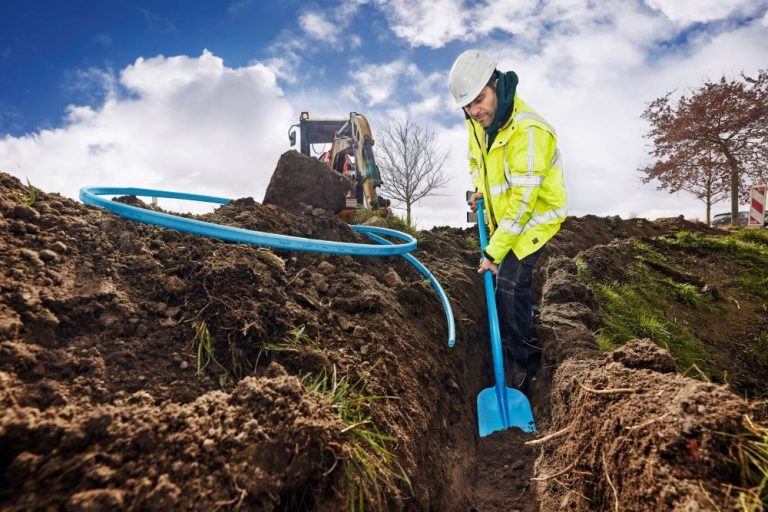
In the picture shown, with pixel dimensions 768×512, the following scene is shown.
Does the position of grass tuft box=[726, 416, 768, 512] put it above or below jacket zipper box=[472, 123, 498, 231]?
below

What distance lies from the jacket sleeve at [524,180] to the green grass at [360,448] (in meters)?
1.78

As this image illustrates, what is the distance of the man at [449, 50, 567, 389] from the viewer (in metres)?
3.23

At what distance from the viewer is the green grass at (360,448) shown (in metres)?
1.65

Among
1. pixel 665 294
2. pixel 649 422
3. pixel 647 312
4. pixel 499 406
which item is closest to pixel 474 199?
pixel 499 406

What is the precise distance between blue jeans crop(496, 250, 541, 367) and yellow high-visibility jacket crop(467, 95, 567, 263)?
0.17 m

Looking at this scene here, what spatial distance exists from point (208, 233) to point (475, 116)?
7.57 feet

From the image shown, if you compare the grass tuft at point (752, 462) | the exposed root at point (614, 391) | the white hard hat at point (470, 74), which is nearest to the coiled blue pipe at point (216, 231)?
the exposed root at point (614, 391)

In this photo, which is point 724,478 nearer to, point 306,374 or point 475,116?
point 306,374

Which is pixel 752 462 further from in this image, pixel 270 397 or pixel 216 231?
pixel 216 231

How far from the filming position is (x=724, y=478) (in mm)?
1343

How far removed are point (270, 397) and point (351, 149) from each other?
916cm

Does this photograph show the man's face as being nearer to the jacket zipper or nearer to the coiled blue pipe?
the jacket zipper

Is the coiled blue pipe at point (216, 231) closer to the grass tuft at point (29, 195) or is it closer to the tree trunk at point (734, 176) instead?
the grass tuft at point (29, 195)

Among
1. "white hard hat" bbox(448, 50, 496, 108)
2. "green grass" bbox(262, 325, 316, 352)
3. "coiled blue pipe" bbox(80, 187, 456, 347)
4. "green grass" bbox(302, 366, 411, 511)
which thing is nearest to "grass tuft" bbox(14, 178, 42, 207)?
"coiled blue pipe" bbox(80, 187, 456, 347)
